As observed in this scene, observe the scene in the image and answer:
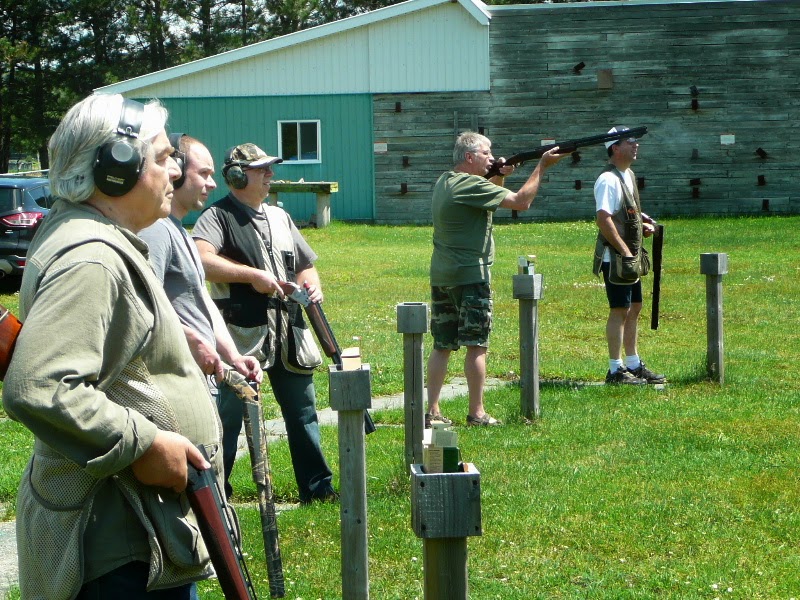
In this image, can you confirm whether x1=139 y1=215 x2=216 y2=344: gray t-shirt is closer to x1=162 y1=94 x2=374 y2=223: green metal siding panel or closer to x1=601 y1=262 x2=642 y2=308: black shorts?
x1=601 y1=262 x2=642 y2=308: black shorts

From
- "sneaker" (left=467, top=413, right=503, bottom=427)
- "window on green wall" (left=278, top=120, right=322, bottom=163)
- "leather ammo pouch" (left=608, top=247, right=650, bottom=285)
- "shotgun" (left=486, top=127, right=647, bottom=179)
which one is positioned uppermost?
"window on green wall" (left=278, top=120, right=322, bottom=163)

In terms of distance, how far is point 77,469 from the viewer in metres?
2.70

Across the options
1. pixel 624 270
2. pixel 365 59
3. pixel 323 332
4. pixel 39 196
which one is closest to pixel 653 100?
pixel 365 59

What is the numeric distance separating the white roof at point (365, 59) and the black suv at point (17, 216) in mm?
11801

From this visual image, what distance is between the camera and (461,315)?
27.4 ft

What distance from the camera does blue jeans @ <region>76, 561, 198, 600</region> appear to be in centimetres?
271

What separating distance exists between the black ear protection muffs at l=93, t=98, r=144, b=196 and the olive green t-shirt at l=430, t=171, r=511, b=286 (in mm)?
5467

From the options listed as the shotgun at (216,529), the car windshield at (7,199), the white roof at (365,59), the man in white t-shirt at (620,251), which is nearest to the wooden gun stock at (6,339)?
the shotgun at (216,529)

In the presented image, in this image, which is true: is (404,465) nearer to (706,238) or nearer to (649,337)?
(649,337)

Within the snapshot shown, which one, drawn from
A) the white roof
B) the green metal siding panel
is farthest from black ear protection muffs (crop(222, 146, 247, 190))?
the green metal siding panel

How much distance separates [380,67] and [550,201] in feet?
19.0

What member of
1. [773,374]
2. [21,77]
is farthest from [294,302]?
[21,77]

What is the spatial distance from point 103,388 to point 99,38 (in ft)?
161

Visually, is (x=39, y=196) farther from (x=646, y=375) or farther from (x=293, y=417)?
(x=293, y=417)
